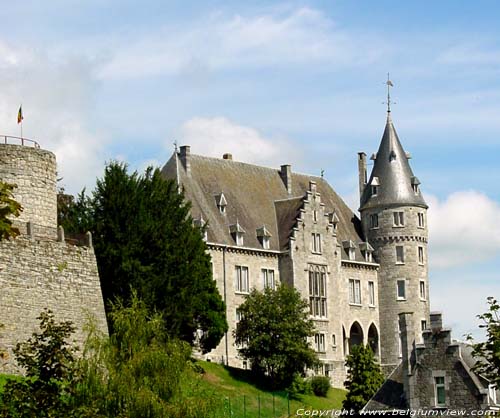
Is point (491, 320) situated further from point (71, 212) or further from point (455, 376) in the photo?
point (71, 212)

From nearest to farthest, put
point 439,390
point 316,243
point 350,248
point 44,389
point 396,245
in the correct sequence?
point 44,389, point 439,390, point 316,243, point 350,248, point 396,245

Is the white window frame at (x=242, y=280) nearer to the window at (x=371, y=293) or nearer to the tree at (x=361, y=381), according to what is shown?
the window at (x=371, y=293)

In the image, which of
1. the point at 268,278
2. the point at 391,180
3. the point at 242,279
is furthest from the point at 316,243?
the point at 391,180

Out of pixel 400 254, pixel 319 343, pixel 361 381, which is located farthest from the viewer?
pixel 400 254

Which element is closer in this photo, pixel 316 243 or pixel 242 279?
pixel 242 279

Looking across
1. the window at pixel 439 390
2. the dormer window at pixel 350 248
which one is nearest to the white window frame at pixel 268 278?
the dormer window at pixel 350 248

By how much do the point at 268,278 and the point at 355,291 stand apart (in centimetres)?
840

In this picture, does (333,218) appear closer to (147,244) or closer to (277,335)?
(277,335)

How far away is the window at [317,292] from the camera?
82.9 metres

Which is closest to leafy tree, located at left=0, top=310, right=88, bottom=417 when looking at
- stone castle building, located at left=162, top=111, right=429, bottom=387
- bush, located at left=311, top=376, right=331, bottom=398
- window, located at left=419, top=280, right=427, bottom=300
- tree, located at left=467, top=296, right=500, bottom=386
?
tree, located at left=467, top=296, right=500, bottom=386

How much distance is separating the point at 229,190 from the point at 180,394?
47.2m

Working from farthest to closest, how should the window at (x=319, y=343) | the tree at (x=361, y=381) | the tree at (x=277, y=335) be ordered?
1. the window at (x=319, y=343)
2. the tree at (x=277, y=335)
3. the tree at (x=361, y=381)

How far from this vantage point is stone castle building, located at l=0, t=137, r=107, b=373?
152 ft

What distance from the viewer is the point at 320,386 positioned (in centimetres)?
7375
